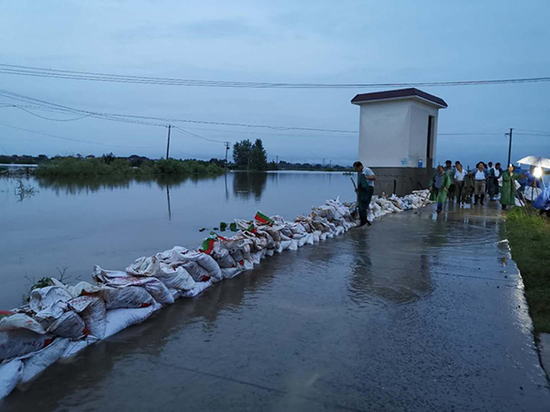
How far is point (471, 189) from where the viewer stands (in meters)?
15.1

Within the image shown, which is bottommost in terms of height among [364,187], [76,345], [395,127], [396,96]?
[76,345]

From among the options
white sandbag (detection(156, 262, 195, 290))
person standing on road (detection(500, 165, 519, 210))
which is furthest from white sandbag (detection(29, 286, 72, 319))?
person standing on road (detection(500, 165, 519, 210))

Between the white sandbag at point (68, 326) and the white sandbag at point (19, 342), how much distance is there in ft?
0.27

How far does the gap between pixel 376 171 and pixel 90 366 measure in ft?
60.4

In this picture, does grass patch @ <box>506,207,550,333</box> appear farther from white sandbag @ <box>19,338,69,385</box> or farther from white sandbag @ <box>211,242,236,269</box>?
white sandbag @ <box>19,338,69,385</box>

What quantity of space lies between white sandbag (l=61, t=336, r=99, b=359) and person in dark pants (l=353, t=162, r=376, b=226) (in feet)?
21.7

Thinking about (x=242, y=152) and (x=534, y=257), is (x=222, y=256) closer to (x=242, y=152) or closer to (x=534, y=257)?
(x=534, y=257)

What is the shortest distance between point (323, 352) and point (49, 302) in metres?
2.04

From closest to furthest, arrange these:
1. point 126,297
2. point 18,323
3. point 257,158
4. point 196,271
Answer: point 18,323 → point 126,297 → point 196,271 → point 257,158

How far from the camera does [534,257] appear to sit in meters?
5.77

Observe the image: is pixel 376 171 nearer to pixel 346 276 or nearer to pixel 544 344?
pixel 346 276

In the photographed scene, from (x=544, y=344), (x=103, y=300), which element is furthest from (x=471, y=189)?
(x=103, y=300)

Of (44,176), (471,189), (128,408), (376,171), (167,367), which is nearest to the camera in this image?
(128,408)

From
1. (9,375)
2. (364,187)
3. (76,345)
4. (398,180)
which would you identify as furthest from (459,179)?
(9,375)
